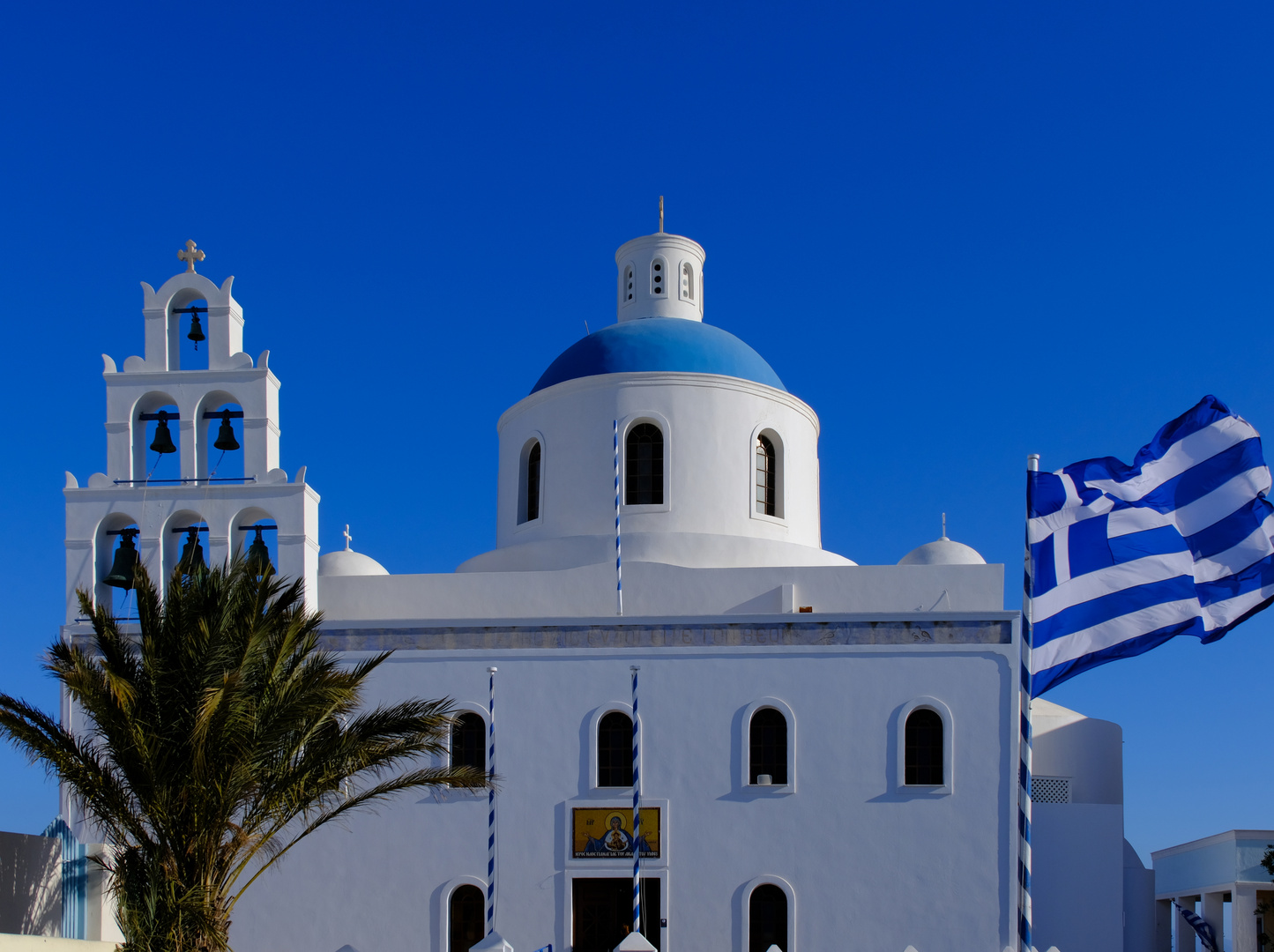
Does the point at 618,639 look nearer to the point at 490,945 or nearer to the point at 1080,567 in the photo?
the point at 490,945

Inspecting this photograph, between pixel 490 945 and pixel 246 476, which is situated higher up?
pixel 246 476

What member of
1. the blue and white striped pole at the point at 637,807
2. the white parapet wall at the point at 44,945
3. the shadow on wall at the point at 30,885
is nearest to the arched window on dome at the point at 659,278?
the blue and white striped pole at the point at 637,807

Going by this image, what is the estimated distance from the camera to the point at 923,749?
17.3 metres

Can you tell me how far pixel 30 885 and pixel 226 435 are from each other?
18.6ft

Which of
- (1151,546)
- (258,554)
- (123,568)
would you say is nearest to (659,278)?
(258,554)

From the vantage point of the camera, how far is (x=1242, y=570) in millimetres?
10797

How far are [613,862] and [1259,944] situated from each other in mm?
9811

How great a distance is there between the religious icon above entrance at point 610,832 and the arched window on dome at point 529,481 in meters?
5.30

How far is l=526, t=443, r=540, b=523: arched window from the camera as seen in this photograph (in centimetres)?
2119

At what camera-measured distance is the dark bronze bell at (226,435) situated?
17.2 m

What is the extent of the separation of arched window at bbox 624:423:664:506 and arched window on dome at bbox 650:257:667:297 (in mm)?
3230

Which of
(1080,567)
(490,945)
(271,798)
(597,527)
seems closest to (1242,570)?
(1080,567)

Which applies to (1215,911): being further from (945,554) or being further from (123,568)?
(123,568)

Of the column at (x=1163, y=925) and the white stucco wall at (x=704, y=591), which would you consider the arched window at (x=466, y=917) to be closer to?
the white stucco wall at (x=704, y=591)
